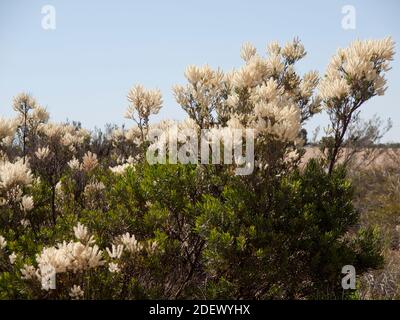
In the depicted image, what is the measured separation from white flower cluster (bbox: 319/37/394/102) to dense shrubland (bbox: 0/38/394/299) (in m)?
0.01

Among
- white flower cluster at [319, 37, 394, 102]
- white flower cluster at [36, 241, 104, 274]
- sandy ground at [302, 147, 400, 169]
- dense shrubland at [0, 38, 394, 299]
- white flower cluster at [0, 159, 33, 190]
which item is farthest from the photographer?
sandy ground at [302, 147, 400, 169]

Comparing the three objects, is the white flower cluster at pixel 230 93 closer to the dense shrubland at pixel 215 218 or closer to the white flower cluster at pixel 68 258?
the dense shrubland at pixel 215 218

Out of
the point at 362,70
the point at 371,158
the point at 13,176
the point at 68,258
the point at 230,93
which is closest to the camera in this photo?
the point at 68,258

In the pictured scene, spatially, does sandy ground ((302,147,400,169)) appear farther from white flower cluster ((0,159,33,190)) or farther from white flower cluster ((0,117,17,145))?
white flower cluster ((0,159,33,190))

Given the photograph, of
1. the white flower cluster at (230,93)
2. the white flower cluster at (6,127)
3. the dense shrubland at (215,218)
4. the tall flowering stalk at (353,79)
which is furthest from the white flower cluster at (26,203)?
the tall flowering stalk at (353,79)

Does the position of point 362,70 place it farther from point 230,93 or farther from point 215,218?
point 215,218

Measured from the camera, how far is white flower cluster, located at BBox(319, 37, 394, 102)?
218 inches

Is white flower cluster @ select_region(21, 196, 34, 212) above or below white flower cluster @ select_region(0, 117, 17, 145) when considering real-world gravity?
below

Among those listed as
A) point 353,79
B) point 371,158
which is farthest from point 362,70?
point 371,158

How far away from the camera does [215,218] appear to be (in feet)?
14.3

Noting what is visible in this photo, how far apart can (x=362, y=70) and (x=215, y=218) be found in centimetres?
290

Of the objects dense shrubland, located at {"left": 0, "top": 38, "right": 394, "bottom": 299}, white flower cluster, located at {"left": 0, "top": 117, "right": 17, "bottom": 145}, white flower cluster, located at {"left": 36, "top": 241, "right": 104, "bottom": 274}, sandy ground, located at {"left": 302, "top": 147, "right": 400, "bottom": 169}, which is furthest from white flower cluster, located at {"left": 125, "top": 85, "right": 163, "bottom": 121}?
sandy ground, located at {"left": 302, "top": 147, "right": 400, "bottom": 169}
